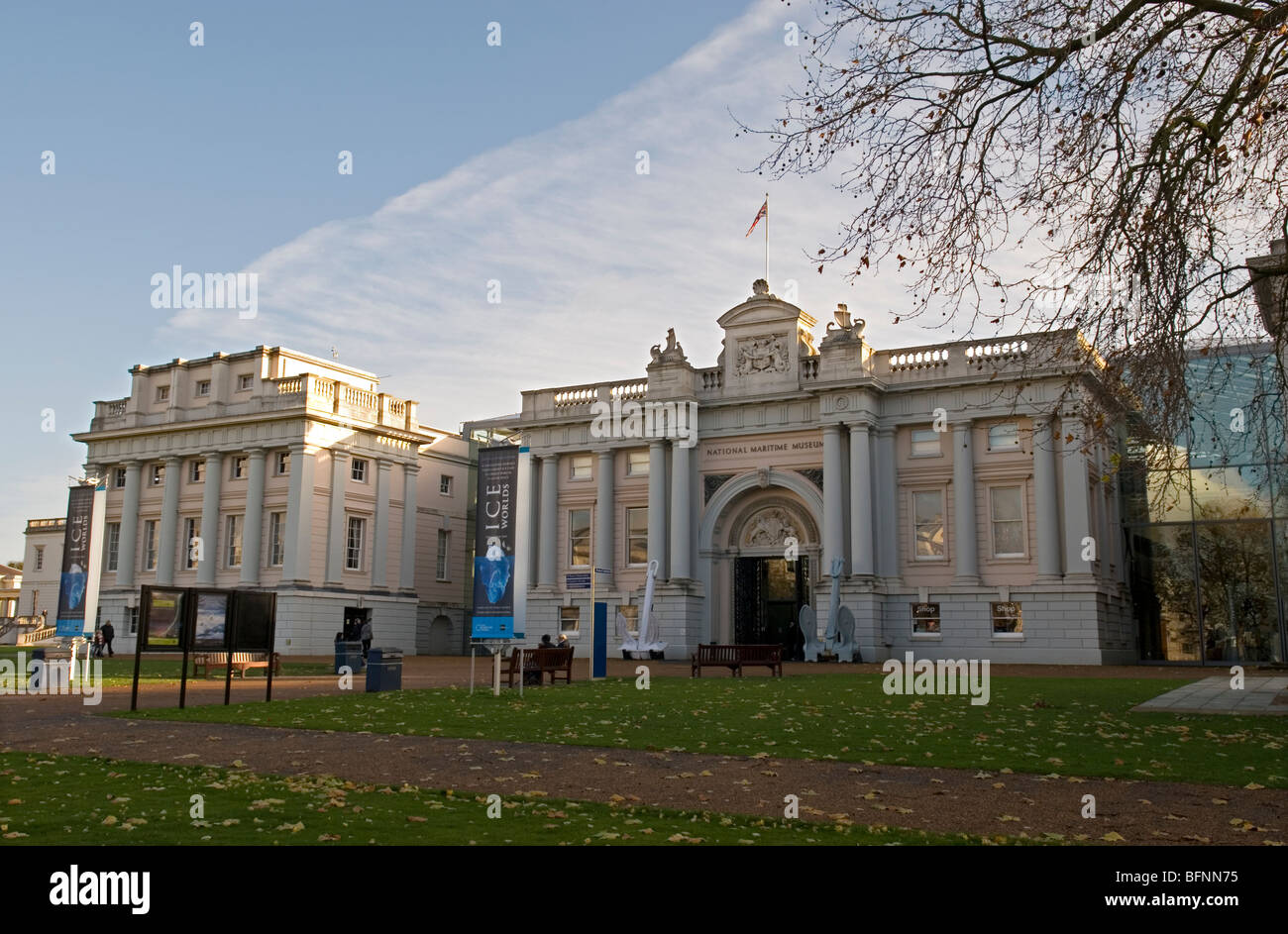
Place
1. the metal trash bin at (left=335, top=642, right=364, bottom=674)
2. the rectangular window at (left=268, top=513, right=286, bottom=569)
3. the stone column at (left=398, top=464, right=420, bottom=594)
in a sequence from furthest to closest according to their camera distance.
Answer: the stone column at (left=398, top=464, right=420, bottom=594) < the rectangular window at (left=268, top=513, right=286, bottom=569) < the metal trash bin at (left=335, top=642, right=364, bottom=674)

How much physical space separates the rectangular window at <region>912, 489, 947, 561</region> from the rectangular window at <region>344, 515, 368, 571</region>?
87.0 ft

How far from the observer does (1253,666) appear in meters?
35.9

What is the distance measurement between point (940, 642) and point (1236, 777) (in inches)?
1124

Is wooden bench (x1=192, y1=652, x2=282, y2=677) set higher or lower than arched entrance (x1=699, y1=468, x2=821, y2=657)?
lower

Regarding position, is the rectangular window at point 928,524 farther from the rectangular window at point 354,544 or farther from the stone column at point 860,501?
the rectangular window at point 354,544

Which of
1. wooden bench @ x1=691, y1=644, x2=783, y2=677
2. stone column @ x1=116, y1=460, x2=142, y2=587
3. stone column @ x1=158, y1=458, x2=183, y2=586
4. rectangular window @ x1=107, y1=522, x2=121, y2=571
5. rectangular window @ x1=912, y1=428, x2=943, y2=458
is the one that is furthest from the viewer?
rectangular window @ x1=107, y1=522, x2=121, y2=571

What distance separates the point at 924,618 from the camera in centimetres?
3891

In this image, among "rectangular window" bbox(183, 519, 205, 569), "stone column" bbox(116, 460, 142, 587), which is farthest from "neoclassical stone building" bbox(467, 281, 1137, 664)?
"stone column" bbox(116, 460, 142, 587)

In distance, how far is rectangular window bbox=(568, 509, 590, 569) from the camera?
150 ft

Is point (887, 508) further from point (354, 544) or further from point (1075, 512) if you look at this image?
point (354, 544)

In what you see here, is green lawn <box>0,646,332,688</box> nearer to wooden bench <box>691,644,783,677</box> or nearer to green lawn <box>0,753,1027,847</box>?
wooden bench <box>691,644,783,677</box>

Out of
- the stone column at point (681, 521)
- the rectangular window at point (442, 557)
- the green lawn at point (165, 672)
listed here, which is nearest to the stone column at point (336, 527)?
the rectangular window at point (442, 557)
